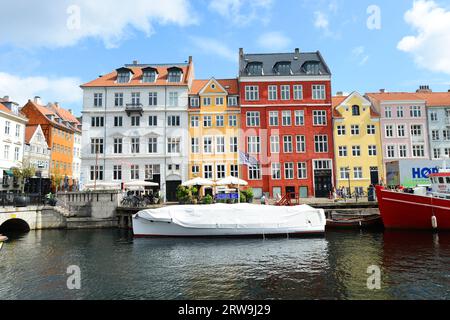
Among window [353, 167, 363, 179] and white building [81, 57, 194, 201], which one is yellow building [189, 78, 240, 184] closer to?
white building [81, 57, 194, 201]

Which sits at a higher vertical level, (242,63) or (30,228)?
(242,63)

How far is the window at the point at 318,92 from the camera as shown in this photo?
147 ft

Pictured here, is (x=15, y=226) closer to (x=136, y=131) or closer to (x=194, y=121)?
(x=136, y=131)

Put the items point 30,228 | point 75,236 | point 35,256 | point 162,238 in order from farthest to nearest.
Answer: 1. point 30,228
2. point 75,236
3. point 162,238
4. point 35,256

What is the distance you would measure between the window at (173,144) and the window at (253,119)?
Result: 10473mm

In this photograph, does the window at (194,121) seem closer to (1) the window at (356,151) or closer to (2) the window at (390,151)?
(1) the window at (356,151)

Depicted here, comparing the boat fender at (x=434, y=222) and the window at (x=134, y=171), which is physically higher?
the window at (x=134, y=171)

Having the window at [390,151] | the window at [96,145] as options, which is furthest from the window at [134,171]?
the window at [390,151]

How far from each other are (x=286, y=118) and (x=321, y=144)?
20.6 feet

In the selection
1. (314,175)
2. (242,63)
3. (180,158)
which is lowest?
(314,175)

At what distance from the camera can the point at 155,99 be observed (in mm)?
44125
